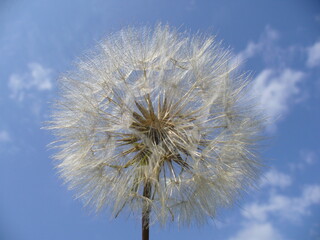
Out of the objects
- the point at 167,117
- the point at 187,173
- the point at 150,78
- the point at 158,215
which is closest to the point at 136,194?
the point at 158,215

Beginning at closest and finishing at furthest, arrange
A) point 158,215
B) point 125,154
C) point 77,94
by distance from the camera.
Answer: point 158,215 → point 125,154 → point 77,94

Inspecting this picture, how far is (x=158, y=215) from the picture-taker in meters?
5.20

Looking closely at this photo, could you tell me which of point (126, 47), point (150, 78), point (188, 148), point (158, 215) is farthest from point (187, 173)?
point (126, 47)

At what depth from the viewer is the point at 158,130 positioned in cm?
568

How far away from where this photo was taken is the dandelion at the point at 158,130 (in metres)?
5.38

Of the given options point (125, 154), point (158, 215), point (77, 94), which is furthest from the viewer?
point (77, 94)

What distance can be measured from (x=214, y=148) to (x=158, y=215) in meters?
1.33

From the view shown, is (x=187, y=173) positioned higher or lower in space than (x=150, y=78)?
lower

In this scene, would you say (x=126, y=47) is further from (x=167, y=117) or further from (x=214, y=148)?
(x=214, y=148)

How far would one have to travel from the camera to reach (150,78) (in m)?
5.83

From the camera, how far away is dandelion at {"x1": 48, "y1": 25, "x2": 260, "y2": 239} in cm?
538

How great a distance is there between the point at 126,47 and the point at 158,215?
296 centimetres

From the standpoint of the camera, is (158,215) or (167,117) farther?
(167,117)

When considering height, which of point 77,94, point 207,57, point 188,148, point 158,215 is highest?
point 207,57
